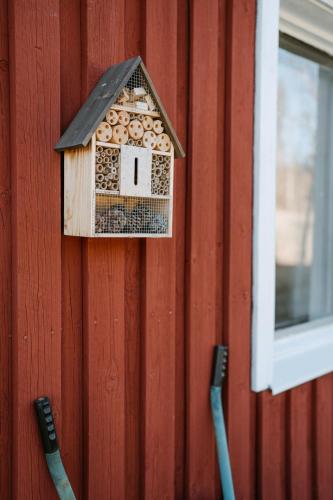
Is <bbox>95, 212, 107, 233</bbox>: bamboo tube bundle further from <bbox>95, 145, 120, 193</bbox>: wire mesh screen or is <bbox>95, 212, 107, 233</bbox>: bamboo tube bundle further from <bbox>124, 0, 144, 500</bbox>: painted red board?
<bbox>124, 0, 144, 500</bbox>: painted red board

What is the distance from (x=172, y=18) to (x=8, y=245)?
930mm

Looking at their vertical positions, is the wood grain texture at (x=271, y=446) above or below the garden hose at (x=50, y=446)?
below

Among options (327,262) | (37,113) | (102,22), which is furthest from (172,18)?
(327,262)

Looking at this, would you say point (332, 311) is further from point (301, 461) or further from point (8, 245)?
point (8, 245)

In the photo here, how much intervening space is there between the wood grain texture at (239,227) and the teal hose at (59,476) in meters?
0.74

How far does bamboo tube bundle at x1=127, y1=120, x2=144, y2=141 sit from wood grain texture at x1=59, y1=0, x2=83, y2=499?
19 cm

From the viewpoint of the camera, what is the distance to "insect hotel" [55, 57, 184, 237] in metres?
1.15

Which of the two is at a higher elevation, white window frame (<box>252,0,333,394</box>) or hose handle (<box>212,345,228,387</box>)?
white window frame (<box>252,0,333,394</box>)

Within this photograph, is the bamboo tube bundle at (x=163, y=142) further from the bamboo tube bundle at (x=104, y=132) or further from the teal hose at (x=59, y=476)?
the teal hose at (x=59, y=476)

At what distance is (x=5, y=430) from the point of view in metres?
1.20

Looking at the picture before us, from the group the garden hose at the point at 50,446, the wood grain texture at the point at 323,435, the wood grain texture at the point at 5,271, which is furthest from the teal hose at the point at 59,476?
the wood grain texture at the point at 323,435

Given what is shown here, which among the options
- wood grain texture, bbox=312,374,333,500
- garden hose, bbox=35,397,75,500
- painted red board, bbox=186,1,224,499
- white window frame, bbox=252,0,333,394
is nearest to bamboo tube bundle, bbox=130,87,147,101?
painted red board, bbox=186,1,224,499

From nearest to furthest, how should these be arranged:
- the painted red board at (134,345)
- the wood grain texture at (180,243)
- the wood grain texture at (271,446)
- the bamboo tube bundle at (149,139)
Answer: the bamboo tube bundle at (149,139), the painted red board at (134,345), the wood grain texture at (180,243), the wood grain texture at (271,446)

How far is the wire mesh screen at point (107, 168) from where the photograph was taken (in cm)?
116
